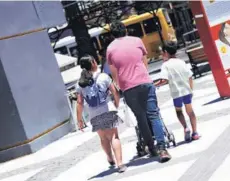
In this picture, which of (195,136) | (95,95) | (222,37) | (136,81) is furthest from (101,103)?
(222,37)

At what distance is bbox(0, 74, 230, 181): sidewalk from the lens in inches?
261

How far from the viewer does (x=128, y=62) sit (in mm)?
7398

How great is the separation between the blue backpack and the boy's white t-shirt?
1.01 meters

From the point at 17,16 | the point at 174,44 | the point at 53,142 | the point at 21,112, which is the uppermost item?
the point at 17,16

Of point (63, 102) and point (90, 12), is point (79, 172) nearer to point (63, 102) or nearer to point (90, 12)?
point (63, 102)

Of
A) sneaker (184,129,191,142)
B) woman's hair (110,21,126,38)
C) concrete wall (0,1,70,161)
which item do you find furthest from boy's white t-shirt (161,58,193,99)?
concrete wall (0,1,70,161)

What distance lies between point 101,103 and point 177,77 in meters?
1.22

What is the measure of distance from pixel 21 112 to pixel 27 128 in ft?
1.20

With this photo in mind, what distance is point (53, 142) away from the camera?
41.4ft

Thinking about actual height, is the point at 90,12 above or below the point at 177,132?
above

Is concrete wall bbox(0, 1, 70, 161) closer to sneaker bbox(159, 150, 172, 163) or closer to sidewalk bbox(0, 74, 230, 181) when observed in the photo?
sidewalk bbox(0, 74, 230, 181)

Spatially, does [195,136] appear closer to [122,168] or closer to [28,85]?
[122,168]

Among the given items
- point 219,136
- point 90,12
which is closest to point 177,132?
point 219,136

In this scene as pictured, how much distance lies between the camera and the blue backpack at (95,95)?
7.55 metres
